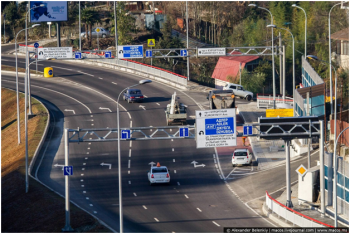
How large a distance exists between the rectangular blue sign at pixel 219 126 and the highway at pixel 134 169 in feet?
17.1

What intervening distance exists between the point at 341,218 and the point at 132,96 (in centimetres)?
3450

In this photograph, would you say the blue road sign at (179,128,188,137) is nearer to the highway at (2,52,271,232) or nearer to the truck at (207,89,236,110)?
the highway at (2,52,271,232)

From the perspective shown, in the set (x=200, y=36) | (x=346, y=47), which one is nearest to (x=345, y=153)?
(x=346, y=47)

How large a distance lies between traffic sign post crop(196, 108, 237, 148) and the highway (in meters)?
4.69

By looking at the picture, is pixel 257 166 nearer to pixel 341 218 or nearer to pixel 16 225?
pixel 341 218

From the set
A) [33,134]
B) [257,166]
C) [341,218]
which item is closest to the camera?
[341,218]

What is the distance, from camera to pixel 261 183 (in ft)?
139

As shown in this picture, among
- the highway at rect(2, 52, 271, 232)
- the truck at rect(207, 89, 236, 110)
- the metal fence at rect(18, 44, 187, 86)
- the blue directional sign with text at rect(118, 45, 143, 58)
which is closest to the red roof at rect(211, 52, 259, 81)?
the metal fence at rect(18, 44, 187, 86)

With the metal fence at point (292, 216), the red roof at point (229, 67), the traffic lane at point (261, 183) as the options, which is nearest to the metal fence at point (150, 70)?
the red roof at point (229, 67)

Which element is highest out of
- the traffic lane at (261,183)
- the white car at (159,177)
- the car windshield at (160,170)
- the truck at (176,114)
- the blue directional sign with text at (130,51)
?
the blue directional sign with text at (130,51)

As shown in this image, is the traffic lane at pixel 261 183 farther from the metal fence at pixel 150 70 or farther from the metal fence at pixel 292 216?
the metal fence at pixel 150 70

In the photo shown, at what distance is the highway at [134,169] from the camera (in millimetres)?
35250

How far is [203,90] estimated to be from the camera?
231 feet

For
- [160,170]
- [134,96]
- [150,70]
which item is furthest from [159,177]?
[150,70]
